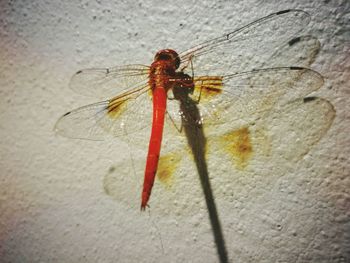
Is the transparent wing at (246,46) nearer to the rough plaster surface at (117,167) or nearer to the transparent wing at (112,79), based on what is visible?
the rough plaster surface at (117,167)

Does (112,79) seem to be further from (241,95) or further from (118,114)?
(241,95)

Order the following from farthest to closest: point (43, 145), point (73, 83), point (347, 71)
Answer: point (43, 145) → point (73, 83) → point (347, 71)

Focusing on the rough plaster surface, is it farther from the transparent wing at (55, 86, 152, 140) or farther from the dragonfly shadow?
the transparent wing at (55, 86, 152, 140)

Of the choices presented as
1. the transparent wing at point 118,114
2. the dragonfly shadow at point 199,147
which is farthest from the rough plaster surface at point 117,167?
the transparent wing at point 118,114

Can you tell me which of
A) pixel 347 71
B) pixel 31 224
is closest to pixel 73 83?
pixel 31 224

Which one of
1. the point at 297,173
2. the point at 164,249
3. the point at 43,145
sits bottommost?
the point at 164,249

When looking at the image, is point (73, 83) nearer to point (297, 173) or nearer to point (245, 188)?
point (245, 188)

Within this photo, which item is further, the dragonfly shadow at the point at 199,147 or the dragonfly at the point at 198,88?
the dragonfly shadow at the point at 199,147
